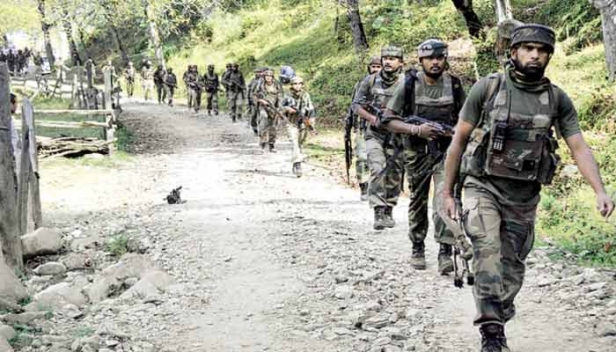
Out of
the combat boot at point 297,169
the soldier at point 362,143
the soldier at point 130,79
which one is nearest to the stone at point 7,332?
the soldier at point 362,143

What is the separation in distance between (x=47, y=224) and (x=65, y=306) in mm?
4378

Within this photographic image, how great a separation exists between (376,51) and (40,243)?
16.6 metres

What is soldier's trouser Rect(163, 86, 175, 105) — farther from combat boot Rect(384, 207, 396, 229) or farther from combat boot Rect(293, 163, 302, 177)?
combat boot Rect(384, 207, 396, 229)

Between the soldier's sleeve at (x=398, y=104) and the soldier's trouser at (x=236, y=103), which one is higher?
the soldier's sleeve at (x=398, y=104)

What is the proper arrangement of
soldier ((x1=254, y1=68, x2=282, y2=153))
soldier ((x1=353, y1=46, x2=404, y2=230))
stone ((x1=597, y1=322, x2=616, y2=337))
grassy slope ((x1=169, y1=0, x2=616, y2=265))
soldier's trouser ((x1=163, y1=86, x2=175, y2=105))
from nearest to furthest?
stone ((x1=597, y1=322, x2=616, y2=337)), soldier ((x1=353, y1=46, x2=404, y2=230)), grassy slope ((x1=169, y1=0, x2=616, y2=265)), soldier ((x1=254, y1=68, x2=282, y2=153)), soldier's trouser ((x1=163, y1=86, x2=175, y2=105))

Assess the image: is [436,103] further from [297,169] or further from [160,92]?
[160,92]

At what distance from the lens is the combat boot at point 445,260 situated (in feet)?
20.3

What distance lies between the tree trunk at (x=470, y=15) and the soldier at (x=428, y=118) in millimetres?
10831

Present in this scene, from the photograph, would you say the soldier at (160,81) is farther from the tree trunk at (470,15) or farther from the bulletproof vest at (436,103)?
the bulletproof vest at (436,103)

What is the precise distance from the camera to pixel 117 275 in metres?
7.29

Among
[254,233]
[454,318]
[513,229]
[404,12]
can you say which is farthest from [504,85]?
[404,12]

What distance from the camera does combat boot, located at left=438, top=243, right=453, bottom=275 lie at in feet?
20.3

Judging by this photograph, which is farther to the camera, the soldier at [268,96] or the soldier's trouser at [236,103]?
the soldier's trouser at [236,103]

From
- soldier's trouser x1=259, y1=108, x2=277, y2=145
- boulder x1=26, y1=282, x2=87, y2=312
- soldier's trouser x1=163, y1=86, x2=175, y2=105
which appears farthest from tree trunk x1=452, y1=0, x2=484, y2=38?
soldier's trouser x1=163, y1=86, x2=175, y2=105
